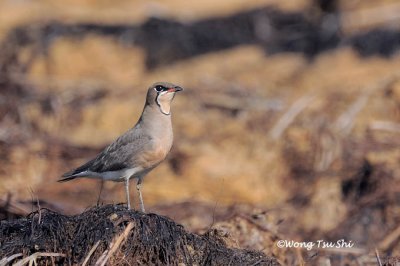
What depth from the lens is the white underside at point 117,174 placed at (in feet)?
28.6

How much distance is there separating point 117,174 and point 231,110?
6.65 meters

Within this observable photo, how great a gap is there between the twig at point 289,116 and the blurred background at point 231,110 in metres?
0.03

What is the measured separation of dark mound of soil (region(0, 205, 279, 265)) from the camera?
669cm

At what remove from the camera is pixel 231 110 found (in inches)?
606

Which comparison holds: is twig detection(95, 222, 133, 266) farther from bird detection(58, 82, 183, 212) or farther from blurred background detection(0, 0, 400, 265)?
blurred background detection(0, 0, 400, 265)

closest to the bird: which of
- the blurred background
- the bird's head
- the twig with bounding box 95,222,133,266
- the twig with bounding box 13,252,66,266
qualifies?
the bird's head

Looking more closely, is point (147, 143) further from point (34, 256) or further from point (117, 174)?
point (34, 256)

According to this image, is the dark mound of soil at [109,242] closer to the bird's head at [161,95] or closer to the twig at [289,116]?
the bird's head at [161,95]

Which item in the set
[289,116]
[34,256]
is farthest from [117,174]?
[289,116]

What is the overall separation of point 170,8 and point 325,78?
5.77 metres

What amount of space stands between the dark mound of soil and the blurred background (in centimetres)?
143

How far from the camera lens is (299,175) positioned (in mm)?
13344

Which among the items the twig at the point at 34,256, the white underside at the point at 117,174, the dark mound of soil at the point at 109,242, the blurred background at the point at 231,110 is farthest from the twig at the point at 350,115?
the twig at the point at 34,256

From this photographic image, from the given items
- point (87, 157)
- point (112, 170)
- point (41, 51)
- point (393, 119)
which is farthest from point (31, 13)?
point (112, 170)
